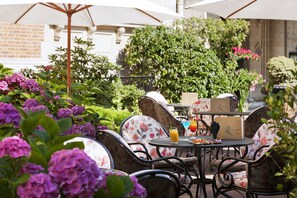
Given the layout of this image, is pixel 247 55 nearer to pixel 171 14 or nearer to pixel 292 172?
pixel 171 14

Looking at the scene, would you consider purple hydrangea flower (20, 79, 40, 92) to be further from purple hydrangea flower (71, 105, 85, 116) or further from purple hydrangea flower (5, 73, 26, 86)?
purple hydrangea flower (71, 105, 85, 116)

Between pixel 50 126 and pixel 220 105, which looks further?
pixel 220 105

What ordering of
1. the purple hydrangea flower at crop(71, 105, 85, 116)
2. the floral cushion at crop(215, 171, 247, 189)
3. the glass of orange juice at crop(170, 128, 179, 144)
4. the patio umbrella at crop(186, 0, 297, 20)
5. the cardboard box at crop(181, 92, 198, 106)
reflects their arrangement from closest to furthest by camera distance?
the purple hydrangea flower at crop(71, 105, 85, 116)
the floral cushion at crop(215, 171, 247, 189)
the glass of orange juice at crop(170, 128, 179, 144)
the patio umbrella at crop(186, 0, 297, 20)
the cardboard box at crop(181, 92, 198, 106)

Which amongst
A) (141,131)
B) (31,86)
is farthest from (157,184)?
(141,131)

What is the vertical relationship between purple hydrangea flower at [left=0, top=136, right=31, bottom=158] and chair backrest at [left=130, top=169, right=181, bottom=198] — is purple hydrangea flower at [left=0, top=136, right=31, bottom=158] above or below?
above

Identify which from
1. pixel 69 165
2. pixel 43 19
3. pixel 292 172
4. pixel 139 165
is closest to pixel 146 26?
pixel 43 19

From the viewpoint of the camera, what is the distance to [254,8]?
9.30 meters

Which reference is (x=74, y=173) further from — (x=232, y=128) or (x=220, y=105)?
(x=220, y=105)

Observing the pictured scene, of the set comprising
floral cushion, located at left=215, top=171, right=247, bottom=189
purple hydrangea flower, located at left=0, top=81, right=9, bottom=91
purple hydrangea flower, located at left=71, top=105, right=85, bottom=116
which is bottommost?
floral cushion, located at left=215, top=171, right=247, bottom=189

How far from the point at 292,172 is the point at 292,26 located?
76.3 ft

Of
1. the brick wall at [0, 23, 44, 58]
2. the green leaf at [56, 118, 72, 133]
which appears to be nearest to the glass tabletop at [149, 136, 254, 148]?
the green leaf at [56, 118, 72, 133]

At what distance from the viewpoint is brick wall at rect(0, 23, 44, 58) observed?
14.8m

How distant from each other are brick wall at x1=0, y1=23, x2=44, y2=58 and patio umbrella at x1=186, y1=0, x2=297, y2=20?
6.40 m

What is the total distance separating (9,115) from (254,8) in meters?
7.18
